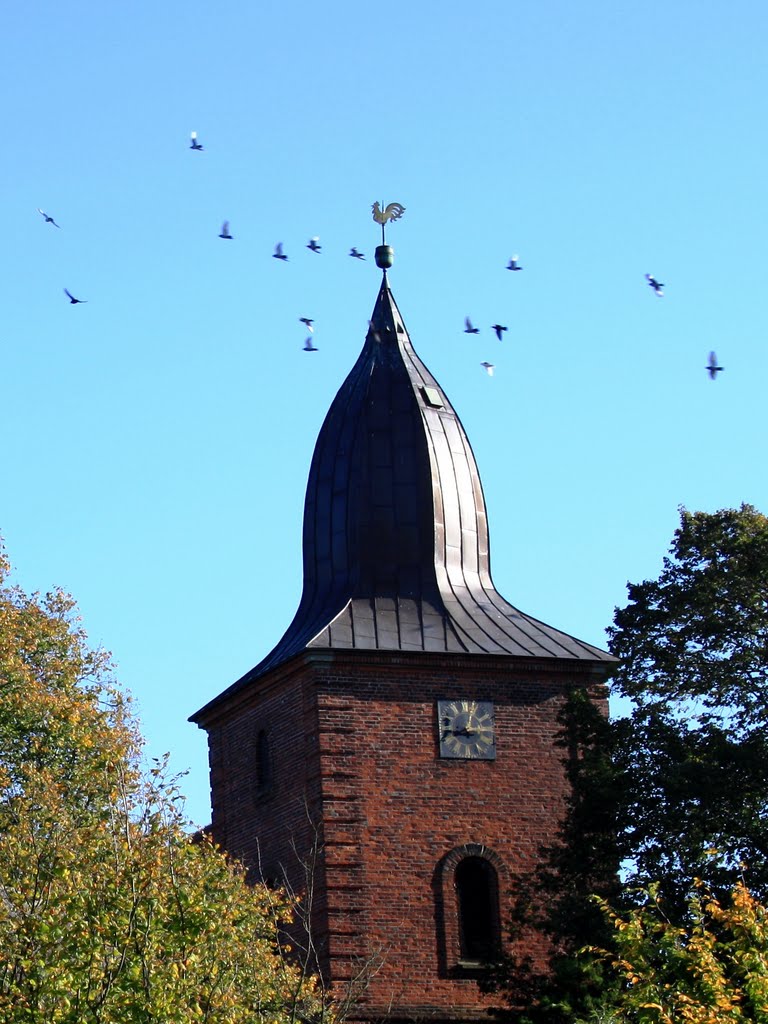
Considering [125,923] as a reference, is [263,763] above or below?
above

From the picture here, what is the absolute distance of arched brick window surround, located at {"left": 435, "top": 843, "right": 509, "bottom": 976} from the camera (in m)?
37.5

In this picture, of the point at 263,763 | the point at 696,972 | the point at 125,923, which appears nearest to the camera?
the point at 125,923

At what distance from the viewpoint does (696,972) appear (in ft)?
94.4

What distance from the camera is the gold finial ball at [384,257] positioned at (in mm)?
42250

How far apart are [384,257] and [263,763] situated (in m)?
8.43

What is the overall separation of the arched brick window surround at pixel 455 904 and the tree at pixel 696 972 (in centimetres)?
645

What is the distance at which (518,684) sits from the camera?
129ft

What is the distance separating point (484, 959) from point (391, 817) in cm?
243

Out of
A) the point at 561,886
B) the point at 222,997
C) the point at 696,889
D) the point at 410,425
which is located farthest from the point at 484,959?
the point at 222,997

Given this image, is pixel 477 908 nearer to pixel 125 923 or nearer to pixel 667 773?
pixel 667 773

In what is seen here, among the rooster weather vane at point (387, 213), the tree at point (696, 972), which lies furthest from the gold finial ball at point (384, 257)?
the tree at point (696, 972)

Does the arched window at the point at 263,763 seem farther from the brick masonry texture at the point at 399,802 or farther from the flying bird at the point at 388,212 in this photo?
the flying bird at the point at 388,212

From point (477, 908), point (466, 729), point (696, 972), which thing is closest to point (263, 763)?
point (466, 729)

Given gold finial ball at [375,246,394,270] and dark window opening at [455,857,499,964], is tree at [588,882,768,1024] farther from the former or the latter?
gold finial ball at [375,246,394,270]
